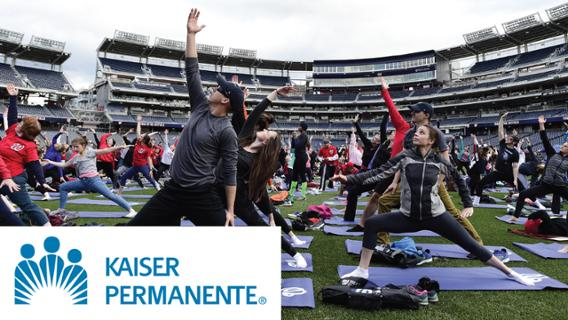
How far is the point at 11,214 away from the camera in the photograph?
391 cm

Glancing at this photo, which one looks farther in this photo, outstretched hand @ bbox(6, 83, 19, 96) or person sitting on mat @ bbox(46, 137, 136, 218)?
person sitting on mat @ bbox(46, 137, 136, 218)

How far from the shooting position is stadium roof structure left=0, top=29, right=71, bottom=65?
4453cm

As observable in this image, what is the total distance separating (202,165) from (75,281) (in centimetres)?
142

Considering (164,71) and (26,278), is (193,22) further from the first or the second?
(164,71)

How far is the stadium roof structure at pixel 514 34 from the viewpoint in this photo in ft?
147

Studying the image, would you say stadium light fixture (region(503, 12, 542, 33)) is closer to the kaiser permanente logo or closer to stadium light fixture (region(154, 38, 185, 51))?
stadium light fixture (region(154, 38, 185, 51))

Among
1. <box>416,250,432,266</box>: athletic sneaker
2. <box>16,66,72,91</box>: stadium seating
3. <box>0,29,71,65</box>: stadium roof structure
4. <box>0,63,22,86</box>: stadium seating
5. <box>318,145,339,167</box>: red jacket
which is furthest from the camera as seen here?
<box>16,66,72,91</box>: stadium seating

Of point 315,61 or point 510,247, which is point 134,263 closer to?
point 510,247

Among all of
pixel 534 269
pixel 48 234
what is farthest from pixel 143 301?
pixel 534 269

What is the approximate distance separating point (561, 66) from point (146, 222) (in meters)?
55.3

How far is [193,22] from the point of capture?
3199 millimetres

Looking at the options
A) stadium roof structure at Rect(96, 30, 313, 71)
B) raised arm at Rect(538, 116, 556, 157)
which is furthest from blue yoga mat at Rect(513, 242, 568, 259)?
stadium roof structure at Rect(96, 30, 313, 71)

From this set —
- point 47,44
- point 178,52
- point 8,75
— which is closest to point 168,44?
point 178,52

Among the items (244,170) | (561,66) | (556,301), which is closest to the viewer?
(556,301)
